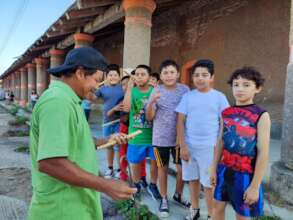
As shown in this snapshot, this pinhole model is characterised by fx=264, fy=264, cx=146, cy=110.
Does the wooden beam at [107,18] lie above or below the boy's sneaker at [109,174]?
above

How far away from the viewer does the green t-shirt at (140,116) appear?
10.3 ft

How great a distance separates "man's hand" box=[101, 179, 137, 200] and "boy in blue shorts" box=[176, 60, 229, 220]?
1480mm

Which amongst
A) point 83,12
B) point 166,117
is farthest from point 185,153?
point 83,12

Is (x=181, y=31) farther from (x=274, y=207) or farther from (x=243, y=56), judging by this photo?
(x=274, y=207)

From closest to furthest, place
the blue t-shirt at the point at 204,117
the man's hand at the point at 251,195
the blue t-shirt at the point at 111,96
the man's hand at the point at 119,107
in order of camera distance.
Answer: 1. the man's hand at the point at 251,195
2. the blue t-shirt at the point at 204,117
3. the man's hand at the point at 119,107
4. the blue t-shirt at the point at 111,96

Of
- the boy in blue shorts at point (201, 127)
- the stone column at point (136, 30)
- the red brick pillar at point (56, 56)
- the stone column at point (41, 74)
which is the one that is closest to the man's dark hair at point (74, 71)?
the boy in blue shorts at point (201, 127)

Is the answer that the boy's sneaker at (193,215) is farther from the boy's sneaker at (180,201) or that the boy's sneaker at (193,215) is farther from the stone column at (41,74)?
the stone column at (41,74)

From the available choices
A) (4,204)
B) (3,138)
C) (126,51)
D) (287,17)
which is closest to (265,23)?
(287,17)

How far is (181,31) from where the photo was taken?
9.26 m

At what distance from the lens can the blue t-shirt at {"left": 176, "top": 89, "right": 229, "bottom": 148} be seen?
2529 millimetres

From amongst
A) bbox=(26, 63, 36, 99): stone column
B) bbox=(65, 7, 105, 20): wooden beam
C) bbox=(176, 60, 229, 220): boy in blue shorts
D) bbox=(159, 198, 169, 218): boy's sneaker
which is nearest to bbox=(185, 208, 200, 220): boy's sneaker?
bbox=(176, 60, 229, 220): boy in blue shorts

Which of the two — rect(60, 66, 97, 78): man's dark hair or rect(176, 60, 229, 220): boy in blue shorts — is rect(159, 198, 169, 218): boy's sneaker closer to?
rect(176, 60, 229, 220): boy in blue shorts

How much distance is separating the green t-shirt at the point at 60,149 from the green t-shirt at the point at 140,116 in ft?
5.89

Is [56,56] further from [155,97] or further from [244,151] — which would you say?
[244,151]
